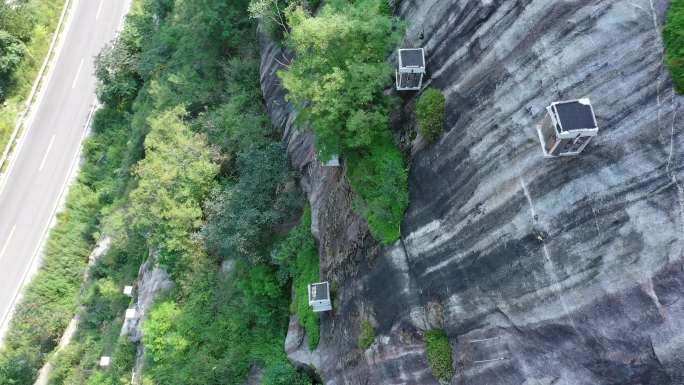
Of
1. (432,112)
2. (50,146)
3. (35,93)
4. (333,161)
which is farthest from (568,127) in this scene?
(35,93)

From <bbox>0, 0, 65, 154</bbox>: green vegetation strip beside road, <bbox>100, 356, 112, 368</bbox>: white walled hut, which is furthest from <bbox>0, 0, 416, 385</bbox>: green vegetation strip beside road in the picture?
<bbox>0, 0, 65, 154</bbox>: green vegetation strip beside road

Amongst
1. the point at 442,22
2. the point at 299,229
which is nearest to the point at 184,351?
the point at 299,229

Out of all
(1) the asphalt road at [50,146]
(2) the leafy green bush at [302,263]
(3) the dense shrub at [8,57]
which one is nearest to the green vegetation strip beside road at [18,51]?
(3) the dense shrub at [8,57]

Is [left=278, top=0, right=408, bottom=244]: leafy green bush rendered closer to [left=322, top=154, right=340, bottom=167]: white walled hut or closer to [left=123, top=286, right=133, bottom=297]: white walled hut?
[left=322, top=154, right=340, bottom=167]: white walled hut

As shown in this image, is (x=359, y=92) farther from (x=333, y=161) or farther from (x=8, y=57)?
(x=8, y=57)

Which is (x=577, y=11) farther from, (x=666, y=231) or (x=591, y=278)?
(x=591, y=278)

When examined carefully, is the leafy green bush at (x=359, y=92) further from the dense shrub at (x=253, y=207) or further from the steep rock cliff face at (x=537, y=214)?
the dense shrub at (x=253, y=207)

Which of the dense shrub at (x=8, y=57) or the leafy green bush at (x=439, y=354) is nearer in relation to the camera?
the leafy green bush at (x=439, y=354)
